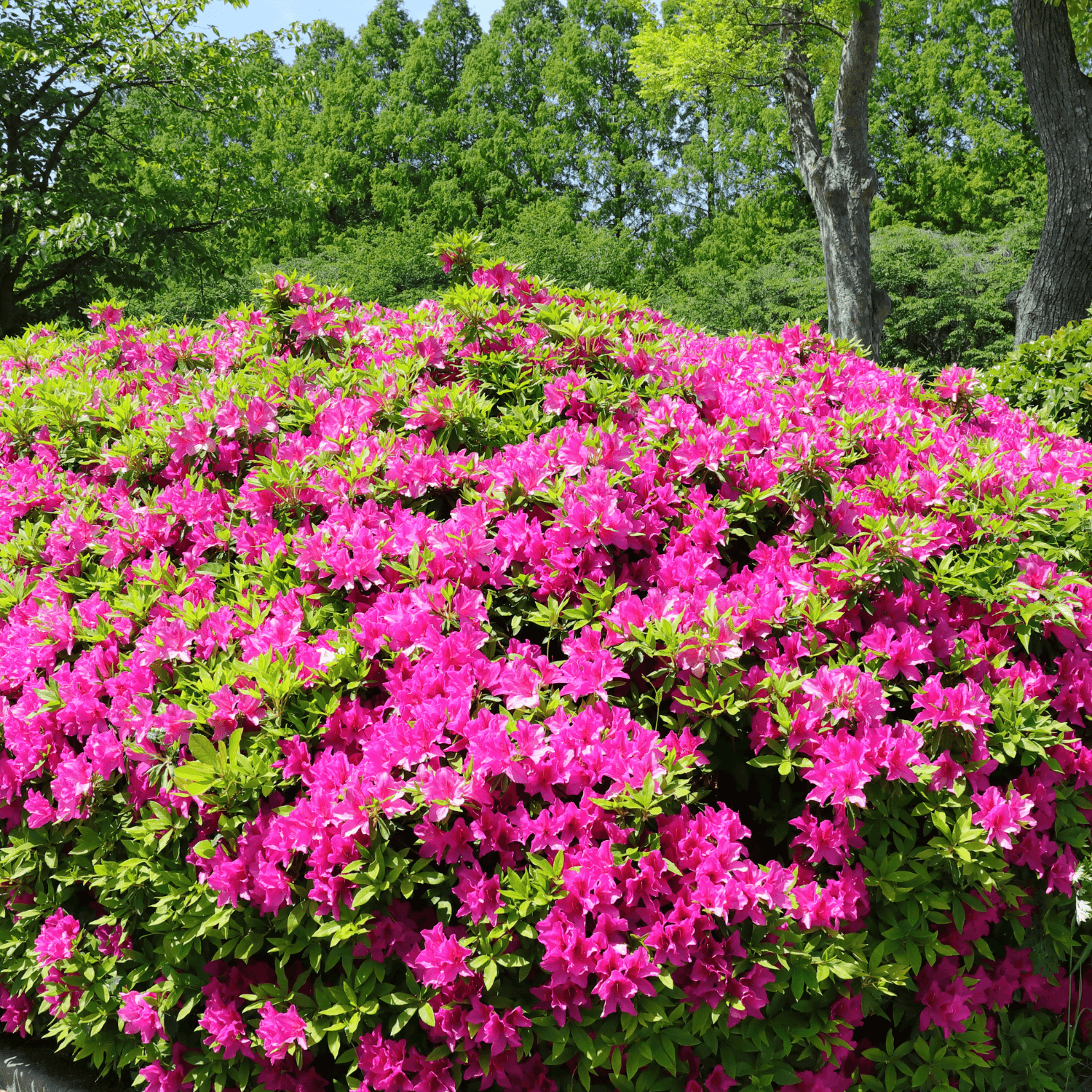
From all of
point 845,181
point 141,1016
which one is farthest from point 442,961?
point 845,181

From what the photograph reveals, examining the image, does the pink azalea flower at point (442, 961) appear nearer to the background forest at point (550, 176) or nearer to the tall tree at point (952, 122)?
the background forest at point (550, 176)

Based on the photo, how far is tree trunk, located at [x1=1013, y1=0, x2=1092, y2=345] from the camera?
801cm

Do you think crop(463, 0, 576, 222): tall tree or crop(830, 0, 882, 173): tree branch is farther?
crop(463, 0, 576, 222): tall tree

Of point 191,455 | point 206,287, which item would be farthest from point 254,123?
point 191,455

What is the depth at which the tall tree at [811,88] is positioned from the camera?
10.5 meters

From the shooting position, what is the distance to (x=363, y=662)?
211cm

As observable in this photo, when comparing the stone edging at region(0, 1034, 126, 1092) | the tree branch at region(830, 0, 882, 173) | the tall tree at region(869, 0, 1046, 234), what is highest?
the tall tree at region(869, 0, 1046, 234)

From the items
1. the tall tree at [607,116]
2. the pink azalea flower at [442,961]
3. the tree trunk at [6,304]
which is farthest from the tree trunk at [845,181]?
the tall tree at [607,116]

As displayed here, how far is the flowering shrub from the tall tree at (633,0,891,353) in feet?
30.1

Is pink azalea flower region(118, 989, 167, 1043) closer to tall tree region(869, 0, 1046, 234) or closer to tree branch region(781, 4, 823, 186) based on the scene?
tree branch region(781, 4, 823, 186)

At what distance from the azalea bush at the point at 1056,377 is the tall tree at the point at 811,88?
577cm

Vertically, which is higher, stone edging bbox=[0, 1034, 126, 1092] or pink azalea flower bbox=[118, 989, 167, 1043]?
pink azalea flower bbox=[118, 989, 167, 1043]

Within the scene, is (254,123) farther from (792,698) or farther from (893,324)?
(792,698)

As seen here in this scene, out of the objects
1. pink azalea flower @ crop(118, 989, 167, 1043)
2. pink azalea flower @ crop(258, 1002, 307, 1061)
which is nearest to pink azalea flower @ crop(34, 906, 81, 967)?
pink azalea flower @ crop(118, 989, 167, 1043)
